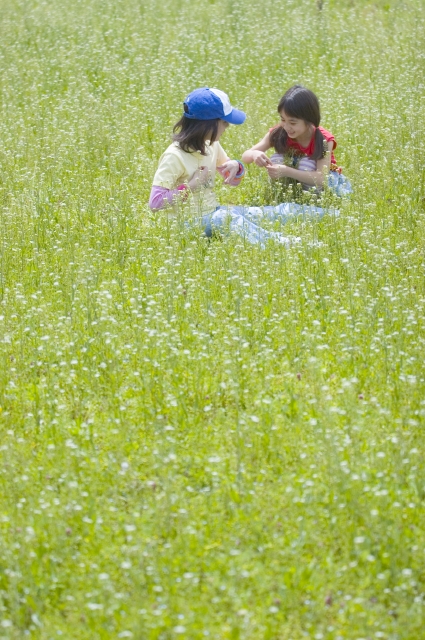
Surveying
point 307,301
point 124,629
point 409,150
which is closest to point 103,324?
point 307,301

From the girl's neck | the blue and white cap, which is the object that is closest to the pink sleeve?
the blue and white cap

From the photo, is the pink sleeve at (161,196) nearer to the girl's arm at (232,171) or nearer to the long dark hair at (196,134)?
the long dark hair at (196,134)

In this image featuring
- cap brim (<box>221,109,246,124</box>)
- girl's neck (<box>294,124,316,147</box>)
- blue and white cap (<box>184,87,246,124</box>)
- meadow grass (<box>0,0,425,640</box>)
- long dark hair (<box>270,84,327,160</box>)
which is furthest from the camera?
girl's neck (<box>294,124,316,147</box>)

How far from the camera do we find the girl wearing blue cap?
7.25 meters

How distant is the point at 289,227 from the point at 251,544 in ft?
12.1

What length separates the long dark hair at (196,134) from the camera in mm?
7332

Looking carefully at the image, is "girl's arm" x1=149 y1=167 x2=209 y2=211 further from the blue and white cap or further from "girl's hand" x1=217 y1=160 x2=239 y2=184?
the blue and white cap

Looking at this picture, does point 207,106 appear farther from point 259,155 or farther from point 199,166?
point 259,155

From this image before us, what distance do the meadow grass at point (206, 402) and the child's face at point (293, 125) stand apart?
595 mm

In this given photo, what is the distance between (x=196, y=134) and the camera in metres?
7.32

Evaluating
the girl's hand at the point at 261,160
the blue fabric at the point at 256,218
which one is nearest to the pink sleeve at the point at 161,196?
the blue fabric at the point at 256,218

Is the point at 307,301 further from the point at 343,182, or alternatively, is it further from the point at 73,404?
the point at 343,182

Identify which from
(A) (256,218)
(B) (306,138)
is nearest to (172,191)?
(A) (256,218)

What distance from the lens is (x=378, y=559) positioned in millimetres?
3883
